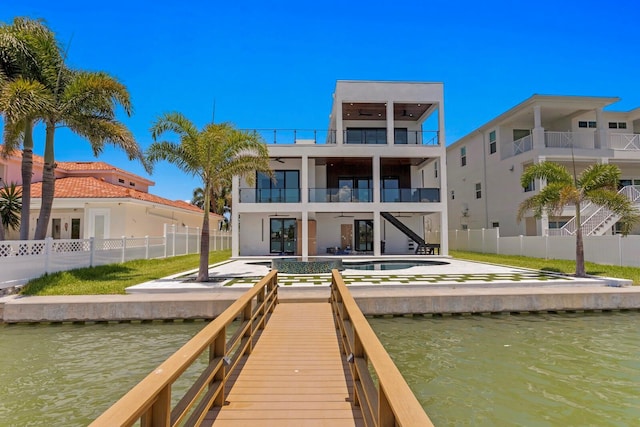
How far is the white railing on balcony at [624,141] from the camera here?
2244 centimetres

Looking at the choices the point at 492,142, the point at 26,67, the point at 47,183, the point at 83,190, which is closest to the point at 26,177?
the point at 47,183

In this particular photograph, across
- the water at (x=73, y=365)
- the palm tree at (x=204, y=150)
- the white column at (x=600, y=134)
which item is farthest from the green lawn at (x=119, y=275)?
the white column at (x=600, y=134)

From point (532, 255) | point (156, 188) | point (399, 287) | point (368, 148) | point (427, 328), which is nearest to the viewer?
point (427, 328)

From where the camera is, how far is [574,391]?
5.02 meters

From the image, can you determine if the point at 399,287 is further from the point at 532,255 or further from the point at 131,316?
the point at 532,255

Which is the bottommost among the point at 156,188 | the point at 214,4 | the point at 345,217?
the point at 345,217

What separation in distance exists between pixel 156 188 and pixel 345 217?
714 inches

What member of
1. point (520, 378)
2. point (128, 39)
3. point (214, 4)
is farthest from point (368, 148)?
point (520, 378)

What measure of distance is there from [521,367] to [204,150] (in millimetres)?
10436

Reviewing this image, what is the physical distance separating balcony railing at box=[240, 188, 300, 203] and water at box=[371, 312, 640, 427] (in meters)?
13.9

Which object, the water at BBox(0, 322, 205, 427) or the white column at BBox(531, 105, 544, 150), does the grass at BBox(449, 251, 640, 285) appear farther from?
the water at BBox(0, 322, 205, 427)

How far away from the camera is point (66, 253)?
12.7 m

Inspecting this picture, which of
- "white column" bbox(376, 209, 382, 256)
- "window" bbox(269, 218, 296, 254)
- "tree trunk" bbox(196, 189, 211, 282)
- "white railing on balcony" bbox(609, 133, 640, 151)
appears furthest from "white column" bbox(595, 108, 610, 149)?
"tree trunk" bbox(196, 189, 211, 282)

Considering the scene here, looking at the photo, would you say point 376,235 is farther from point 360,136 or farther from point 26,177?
point 26,177
